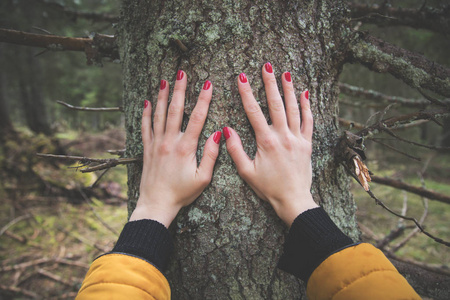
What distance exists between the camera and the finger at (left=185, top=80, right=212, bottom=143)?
3.58ft

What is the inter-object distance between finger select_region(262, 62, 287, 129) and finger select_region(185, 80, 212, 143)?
290 millimetres

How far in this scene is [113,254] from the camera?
94 cm

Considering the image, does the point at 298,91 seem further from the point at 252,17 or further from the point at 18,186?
the point at 18,186

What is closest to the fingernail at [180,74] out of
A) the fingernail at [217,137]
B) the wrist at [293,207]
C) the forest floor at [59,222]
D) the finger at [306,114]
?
the fingernail at [217,137]

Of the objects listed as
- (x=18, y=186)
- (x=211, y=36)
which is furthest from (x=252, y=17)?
(x=18, y=186)

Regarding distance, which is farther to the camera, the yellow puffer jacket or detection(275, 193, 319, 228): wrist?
detection(275, 193, 319, 228): wrist

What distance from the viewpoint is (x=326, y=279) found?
0.89 m

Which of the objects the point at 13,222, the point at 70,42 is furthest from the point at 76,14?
the point at 13,222

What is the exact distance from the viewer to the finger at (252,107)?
3.56ft

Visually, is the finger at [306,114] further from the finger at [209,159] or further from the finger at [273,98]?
the finger at [209,159]

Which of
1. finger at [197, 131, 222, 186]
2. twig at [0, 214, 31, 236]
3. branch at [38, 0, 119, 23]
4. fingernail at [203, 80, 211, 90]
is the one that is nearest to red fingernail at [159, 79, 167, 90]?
fingernail at [203, 80, 211, 90]

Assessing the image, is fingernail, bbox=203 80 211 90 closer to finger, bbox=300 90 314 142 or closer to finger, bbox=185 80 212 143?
finger, bbox=185 80 212 143

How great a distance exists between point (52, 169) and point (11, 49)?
16.8ft

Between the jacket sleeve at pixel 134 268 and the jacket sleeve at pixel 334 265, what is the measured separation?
0.56 meters
